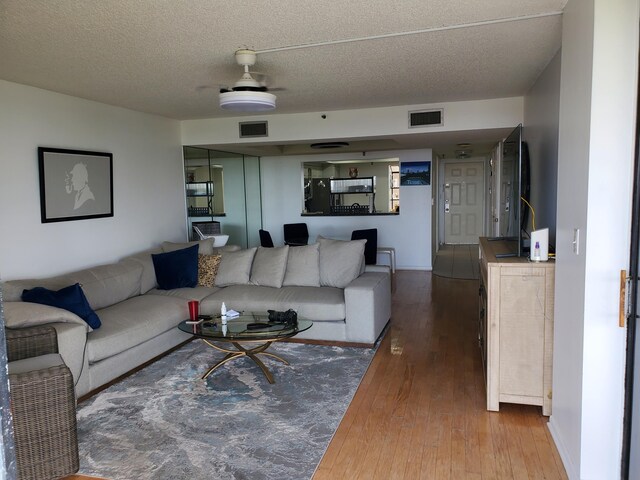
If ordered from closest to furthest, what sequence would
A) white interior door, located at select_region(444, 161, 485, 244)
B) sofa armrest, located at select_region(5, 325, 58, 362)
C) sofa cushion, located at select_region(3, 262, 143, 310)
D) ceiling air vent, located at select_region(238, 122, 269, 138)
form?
sofa armrest, located at select_region(5, 325, 58, 362) < sofa cushion, located at select_region(3, 262, 143, 310) < ceiling air vent, located at select_region(238, 122, 269, 138) < white interior door, located at select_region(444, 161, 485, 244)

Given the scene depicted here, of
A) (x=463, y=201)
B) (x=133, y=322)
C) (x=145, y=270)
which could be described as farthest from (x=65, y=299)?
(x=463, y=201)

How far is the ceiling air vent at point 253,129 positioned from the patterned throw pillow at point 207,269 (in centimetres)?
175

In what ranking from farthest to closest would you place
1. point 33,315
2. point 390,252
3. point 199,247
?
point 390,252 < point 199,247 < point 33,315

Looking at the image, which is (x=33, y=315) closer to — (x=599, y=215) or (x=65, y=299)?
(x=65, y=299)

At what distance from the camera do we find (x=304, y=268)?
4922mm

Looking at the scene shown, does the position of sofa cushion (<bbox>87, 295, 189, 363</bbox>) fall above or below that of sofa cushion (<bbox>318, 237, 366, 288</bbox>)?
below

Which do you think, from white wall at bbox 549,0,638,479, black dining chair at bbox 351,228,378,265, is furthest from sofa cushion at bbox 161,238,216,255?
white wall at bbox 549,0,638,479

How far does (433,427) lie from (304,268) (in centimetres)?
236

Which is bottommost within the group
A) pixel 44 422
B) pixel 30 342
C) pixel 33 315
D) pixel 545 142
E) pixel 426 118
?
pixel 44 422

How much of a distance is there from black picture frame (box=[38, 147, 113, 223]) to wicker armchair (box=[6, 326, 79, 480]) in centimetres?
222

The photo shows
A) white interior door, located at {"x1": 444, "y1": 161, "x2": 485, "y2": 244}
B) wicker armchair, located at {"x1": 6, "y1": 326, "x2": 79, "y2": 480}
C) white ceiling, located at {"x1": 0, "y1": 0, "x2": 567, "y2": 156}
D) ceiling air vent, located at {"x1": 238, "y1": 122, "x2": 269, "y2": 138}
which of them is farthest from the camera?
white interior door, located at {"x1": 444, "y1": 161, "x2": 485, "y2": 244}

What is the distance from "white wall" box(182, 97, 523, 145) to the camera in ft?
16.9

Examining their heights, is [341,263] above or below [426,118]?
below

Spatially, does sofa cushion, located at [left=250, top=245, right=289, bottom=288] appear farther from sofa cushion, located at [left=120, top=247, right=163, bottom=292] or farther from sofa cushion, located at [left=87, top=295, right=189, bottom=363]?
sofa cushion, located at [left=120, top=247, right=163, bottom=292]
